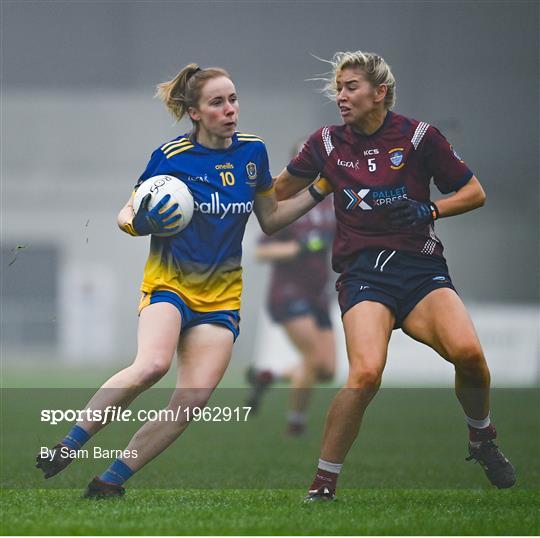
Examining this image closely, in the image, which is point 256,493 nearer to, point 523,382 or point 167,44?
point 523,382

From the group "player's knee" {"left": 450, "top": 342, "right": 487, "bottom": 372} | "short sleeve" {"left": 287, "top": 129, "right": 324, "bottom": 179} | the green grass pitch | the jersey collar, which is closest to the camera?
the green grass pitch

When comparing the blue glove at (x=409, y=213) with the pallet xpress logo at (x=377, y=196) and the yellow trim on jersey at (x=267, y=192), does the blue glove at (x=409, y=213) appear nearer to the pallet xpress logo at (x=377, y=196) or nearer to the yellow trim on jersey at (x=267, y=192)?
the pallet xpress logo at (x=377, y=196)

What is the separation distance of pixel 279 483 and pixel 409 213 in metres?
1.99

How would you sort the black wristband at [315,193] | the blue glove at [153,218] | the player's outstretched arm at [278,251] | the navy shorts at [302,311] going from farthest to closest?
the navy shorts at [302,311]
the player's outstretched arm at [278,251]
the black wristband at [315,193]
the blue glove at [153,218]

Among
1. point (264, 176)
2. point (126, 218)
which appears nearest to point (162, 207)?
point (126, 218)

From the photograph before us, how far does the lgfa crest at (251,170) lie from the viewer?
575cm

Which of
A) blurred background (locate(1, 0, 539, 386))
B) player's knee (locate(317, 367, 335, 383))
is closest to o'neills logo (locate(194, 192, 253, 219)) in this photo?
player's knee (locate(317, 367, 335, 383))

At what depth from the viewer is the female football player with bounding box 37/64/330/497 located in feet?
17.7

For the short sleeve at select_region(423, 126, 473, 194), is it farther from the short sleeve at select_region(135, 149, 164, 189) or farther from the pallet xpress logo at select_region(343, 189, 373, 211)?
the short sleeve at select_region(135, 149, 164, 189)

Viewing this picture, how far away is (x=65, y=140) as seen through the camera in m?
24.0

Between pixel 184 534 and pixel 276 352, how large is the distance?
1016cm

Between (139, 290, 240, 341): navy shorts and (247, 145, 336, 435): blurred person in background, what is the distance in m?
4.11

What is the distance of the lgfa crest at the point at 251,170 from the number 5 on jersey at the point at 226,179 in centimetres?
11

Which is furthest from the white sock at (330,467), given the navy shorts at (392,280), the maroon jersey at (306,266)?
the maroon jersey at (306,266)
